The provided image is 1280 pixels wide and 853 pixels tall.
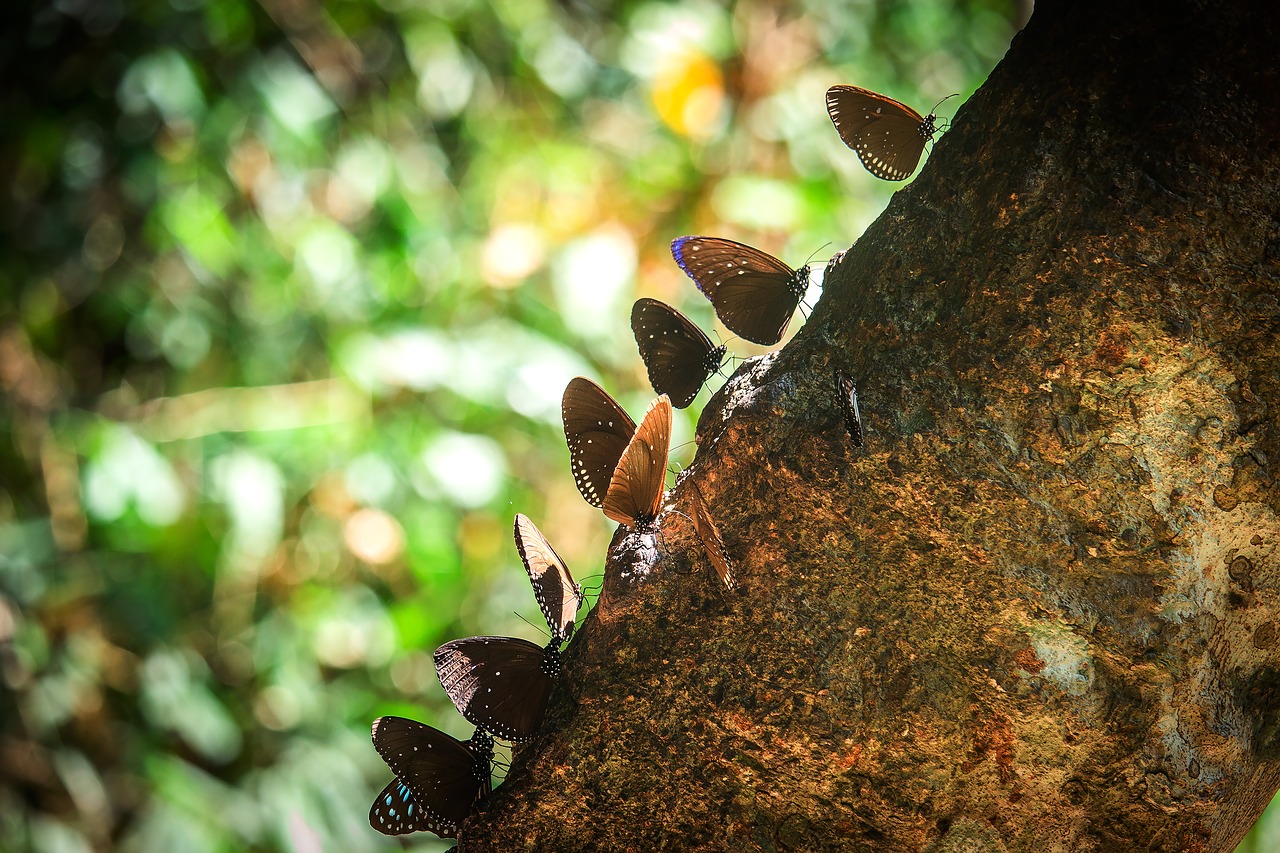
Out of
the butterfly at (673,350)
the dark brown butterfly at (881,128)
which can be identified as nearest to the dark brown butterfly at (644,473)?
the butterfly at (673,350)

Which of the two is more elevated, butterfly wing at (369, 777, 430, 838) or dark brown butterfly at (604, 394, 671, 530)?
dark brown butterfly at (604, 394, 671, 530)

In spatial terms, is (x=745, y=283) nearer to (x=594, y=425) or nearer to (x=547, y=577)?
(x=594, y=425)

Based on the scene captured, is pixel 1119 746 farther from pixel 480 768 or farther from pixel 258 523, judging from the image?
pixel 258 523

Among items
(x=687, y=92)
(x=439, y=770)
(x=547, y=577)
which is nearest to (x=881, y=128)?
(x=547, y=577)

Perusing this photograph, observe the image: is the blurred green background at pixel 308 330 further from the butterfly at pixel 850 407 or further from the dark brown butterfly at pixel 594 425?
the butterfly at pixel 850 407

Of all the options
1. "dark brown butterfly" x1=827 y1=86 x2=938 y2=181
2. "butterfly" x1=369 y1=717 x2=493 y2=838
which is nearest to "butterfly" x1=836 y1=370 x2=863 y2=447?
"dark brown butterfly" x1=827 y1=86 x2=938 y2=181

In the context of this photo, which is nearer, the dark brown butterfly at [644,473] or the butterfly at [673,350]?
the dark brown butterfly at [644,473]

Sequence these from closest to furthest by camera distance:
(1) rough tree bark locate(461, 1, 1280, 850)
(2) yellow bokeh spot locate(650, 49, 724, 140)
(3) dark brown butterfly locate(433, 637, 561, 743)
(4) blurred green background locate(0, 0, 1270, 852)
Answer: (1) rough tree bark locate(461, 1, 1280, 850)
(3) dark brown butterfly locate(433, 637, 561, 743)
(4) blurred green background locate(0, 0, 1270, 852)
(2) yellow bokeh spot locate(650, 49, 724, 140)

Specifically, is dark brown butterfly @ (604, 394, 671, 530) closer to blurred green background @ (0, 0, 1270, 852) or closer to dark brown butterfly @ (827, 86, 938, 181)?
dark brown butterfly @ (827, 86, 938, 181)
